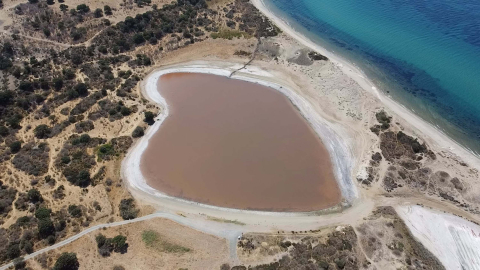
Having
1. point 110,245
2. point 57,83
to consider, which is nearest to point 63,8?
point 57,83

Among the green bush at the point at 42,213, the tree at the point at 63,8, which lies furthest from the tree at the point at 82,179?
the tree at the point at 63,8

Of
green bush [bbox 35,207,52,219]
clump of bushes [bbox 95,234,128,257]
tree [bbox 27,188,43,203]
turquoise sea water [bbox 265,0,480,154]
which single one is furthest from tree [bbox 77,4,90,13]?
clump of bushes [bbox 95,234,128,257]

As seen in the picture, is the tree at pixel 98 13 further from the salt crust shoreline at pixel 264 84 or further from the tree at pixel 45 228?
the tree at pixel 45 228

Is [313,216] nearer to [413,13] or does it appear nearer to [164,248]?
[164,248]

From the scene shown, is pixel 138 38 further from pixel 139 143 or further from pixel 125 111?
pixel 139 143

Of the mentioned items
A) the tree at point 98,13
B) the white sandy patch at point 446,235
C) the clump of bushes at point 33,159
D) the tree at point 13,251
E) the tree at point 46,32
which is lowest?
the white sandy patch at point 446,235

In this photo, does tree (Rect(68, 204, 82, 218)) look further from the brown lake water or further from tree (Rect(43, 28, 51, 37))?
tree (Rect(43, 28, 51, 37))

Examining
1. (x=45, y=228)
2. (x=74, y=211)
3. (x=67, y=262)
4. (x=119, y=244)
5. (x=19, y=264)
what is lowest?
(x=119, y=244)
